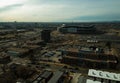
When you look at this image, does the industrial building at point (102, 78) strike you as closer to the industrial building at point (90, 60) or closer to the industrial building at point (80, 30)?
the industrial building at point (90, 60)

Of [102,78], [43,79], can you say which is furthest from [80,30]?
[43,79]

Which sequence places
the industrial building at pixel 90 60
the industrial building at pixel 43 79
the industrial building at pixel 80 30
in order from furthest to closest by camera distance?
the industrial building at pixel 80 30 → the industrial building at pixel 90 60 → the industrial building at pixel 43 79

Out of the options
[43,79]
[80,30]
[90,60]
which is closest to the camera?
[43,79]

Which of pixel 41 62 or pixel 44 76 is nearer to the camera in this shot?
pixel 44 76

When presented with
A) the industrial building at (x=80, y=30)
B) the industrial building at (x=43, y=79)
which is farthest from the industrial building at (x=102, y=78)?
the industrial building at (x=80, y=30)

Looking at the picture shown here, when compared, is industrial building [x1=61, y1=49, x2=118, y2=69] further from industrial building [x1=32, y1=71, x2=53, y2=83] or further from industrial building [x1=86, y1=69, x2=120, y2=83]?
industrial building [x1=32, y1=71, x2=53, y2=83]

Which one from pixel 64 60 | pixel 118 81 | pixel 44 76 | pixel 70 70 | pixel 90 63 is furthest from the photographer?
pixel 64 60

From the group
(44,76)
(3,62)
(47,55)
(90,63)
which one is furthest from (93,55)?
(3,62)

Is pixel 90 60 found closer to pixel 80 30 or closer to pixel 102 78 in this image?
pixel 102 78

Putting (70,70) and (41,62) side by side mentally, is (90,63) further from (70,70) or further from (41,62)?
(41,62)

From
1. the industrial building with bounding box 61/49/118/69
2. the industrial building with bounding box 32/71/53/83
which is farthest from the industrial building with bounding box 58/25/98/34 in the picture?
the industrial building with bounding box 32/71/53/83

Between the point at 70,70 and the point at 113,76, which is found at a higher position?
the point at 113,76
